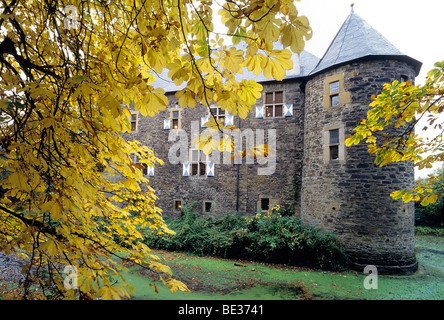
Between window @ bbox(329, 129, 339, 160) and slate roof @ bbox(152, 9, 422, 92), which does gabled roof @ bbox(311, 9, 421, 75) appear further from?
window @ bbox(329, 129, 339, 160)

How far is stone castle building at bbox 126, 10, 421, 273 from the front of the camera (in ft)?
24.5

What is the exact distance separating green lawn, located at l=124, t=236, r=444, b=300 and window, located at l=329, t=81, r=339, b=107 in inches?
220

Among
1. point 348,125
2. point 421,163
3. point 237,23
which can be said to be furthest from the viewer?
point 348,125

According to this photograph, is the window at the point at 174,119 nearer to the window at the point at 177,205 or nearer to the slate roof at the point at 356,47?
Result: the window at the point at 177,205

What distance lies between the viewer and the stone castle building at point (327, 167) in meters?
7.47

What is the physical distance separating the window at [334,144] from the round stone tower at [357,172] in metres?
0.03

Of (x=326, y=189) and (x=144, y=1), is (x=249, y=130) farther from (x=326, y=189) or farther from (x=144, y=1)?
(x=144, y=1)

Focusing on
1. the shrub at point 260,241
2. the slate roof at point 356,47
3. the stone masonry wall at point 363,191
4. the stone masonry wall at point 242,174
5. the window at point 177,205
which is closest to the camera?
the stone masonry wall at point 363,191

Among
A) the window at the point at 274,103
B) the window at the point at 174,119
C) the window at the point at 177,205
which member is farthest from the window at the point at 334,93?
the window at the point at 177,205

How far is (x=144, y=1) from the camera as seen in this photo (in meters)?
1.25

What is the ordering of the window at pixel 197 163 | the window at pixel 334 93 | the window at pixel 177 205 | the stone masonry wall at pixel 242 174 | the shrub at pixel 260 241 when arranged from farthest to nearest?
the window at pixel 177 205 < the window at pixel 197 163 < the stone masonry wall at pixel 242 174 < the window at pixel 334 93 < the shrub at pixel 260 241

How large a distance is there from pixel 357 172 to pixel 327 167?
36.8 inches
